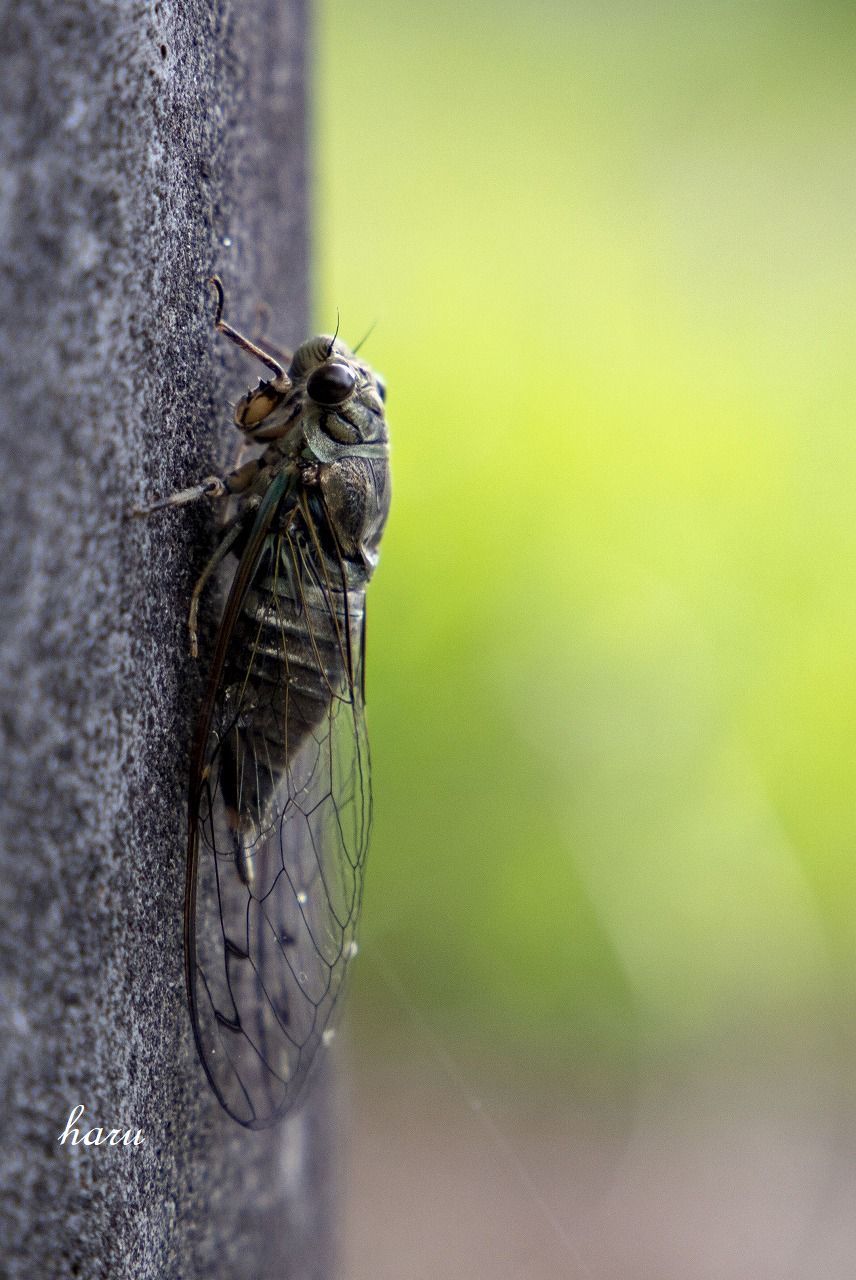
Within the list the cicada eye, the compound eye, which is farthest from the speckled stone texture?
the compound eye

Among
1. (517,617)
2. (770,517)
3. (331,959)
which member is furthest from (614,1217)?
(331,959)

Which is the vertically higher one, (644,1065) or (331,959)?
(331,959)

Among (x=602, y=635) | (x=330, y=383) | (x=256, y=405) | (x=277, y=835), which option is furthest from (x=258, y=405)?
(x=602, y=635)

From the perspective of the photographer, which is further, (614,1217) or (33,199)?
(614,1217)

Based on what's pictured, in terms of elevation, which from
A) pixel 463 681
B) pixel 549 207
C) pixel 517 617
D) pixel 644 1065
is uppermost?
pixel 549 207

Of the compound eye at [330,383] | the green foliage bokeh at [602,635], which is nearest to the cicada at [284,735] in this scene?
the compound eye at [330,383]

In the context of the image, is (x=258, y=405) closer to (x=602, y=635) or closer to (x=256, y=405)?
(x=256, y=405)

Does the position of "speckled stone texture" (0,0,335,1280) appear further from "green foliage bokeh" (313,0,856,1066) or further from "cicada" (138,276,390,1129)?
"green foliage bokeh" (313,0,856,1066)

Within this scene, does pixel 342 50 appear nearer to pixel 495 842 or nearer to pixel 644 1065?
pixel 495 842
